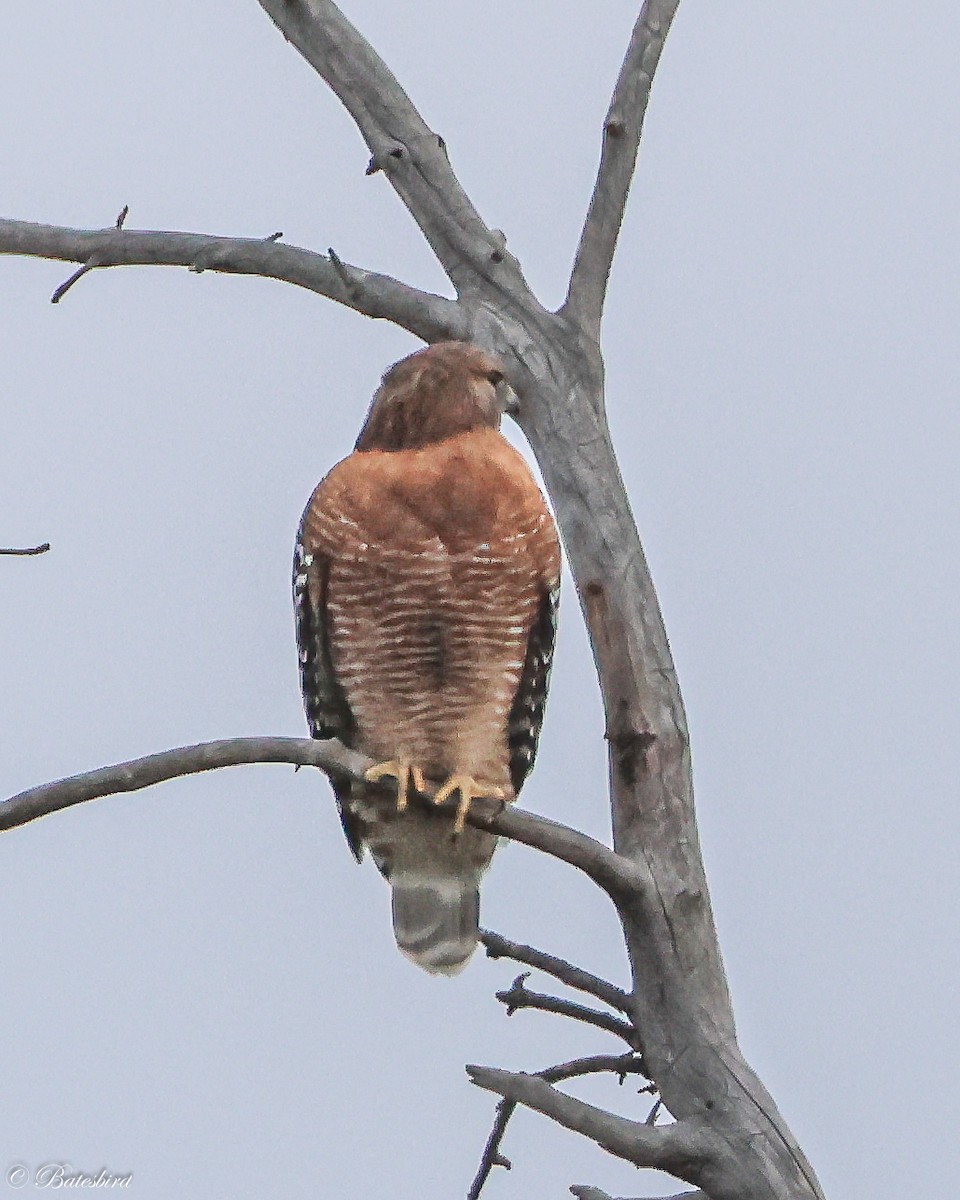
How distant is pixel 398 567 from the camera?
5.11m

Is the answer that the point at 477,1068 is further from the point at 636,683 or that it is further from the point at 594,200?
the point at 594,200

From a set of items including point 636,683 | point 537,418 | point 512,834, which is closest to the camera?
point 512,834

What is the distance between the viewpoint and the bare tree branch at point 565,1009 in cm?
477

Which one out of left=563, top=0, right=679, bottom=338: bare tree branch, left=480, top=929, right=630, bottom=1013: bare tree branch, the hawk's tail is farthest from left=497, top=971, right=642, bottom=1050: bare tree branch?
left=563, top=0, right=679, bottom=338: bare tree branch

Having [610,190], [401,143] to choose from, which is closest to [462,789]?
[610,190]

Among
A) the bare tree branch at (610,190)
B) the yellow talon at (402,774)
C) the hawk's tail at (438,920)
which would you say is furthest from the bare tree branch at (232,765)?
the bare tree branch at (610,190)

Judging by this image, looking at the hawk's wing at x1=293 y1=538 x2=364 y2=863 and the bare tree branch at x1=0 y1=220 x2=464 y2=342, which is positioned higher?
the bare tree branch at x1=0 y1=220 x2=464 y2=342

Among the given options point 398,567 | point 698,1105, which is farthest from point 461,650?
point 698,1105

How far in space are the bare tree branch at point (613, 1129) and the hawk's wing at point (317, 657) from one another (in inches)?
64.6

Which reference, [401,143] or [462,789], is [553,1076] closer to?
[462,789]

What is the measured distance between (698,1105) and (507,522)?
5.39 ft

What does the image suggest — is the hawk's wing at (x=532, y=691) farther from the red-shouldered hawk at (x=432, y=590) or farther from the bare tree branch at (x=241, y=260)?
the bare tree branch at (x=241, y=260)

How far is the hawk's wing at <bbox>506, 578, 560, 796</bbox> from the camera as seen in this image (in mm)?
5355

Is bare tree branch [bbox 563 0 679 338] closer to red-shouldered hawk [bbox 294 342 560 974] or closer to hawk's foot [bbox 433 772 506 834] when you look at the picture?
red-shouldered hawk [bbox 294 342 560 974]
